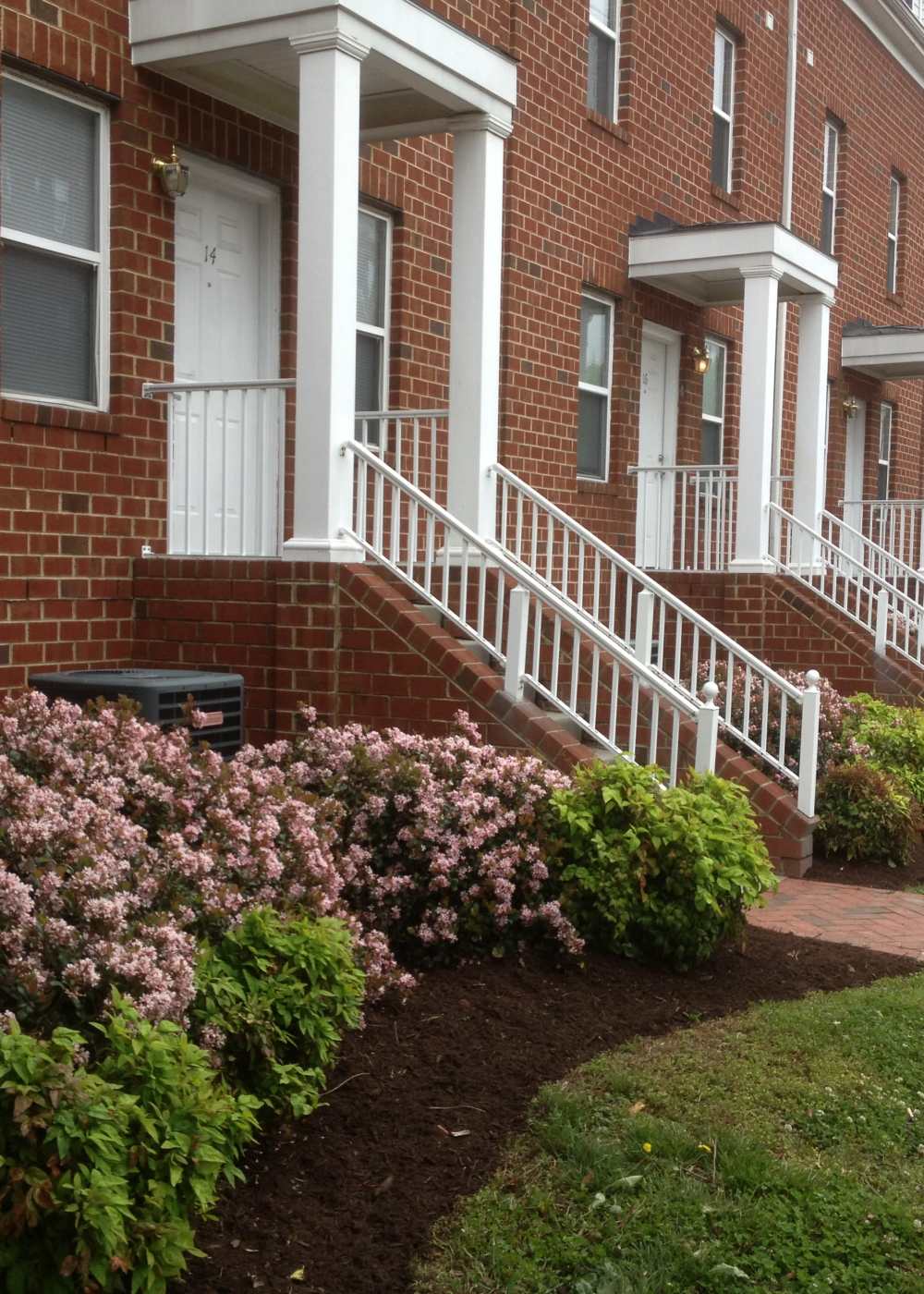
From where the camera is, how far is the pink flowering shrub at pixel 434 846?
553cm

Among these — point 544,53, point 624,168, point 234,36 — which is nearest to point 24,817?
point 234,36

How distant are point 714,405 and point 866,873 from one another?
313 inches

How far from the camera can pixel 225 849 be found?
4516 mm

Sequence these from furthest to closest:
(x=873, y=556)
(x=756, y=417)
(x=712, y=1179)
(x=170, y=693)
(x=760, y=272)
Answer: (x=873, y=556), (x=756, y=417), (x=760, y=272), (x=170, y=693), (x=712, y=1179)

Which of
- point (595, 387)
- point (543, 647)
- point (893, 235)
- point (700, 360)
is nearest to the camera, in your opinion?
point (543, 647)

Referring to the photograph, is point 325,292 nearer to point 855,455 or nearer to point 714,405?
point 714,405

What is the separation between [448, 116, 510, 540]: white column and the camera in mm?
8922

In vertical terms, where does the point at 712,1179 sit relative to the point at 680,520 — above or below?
below

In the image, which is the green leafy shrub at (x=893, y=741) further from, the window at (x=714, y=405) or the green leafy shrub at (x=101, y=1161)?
the green leafy shrub at (x=101, y=1161)

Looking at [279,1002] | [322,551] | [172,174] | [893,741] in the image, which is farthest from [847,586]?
[279,1002]

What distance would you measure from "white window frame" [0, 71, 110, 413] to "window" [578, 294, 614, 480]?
5.60 meters

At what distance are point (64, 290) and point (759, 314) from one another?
6.71m

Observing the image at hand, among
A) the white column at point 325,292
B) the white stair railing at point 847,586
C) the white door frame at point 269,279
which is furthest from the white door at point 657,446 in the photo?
the white column at point 325,292

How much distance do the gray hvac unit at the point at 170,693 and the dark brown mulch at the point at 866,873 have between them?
3470 millimetres
